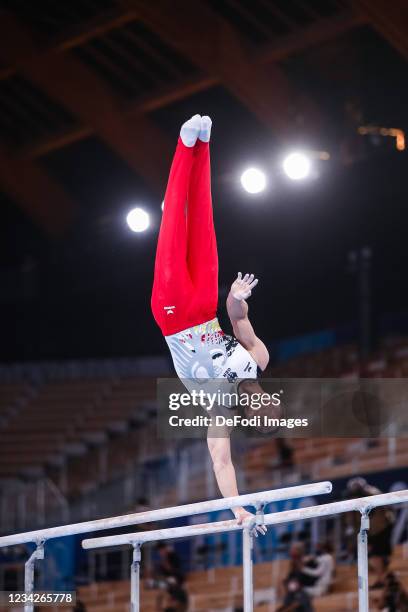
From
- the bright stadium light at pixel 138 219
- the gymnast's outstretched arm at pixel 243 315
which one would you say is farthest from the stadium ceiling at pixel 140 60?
the gymnast's outstretched arm at pixel 243 315

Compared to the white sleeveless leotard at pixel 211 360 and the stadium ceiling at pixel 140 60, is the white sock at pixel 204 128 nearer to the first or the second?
the white sleeveless leotard at pixel 211 360

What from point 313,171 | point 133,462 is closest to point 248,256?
point 313,171

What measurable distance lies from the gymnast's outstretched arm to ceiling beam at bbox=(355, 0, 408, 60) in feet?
20.5

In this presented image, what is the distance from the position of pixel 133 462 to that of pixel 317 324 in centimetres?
390

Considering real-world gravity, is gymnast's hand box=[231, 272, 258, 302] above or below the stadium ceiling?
below

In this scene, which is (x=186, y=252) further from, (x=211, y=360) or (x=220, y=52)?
(x=220, y=52)

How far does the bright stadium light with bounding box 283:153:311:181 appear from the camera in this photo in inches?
434

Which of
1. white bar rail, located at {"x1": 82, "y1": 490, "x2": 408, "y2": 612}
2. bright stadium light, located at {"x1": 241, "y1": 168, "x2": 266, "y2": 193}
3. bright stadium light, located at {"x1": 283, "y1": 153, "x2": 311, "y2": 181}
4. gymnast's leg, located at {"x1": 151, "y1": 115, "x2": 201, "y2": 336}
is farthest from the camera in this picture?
bright stadium light, located at {"x1": 283, "y1": 153, "x2": 311, "y2": 181}

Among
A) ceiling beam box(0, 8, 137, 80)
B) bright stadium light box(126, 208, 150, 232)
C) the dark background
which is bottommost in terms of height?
bright stadium light box(126, 208, 150, 232)

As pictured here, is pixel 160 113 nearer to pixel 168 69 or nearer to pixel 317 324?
pixel 168 69

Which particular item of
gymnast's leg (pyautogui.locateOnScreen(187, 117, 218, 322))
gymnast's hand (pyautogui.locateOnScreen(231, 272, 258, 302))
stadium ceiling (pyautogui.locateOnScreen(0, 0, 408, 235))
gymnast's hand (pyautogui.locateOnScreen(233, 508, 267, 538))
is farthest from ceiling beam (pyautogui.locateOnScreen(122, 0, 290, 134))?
gymnast's hand (pyautogui.locateOnScreen(233, 508, 267, 538))

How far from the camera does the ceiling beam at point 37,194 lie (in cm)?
1650

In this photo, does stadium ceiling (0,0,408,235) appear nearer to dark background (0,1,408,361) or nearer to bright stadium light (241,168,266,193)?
dark background (0,1,408,361)

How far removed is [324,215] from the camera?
1347 cm
